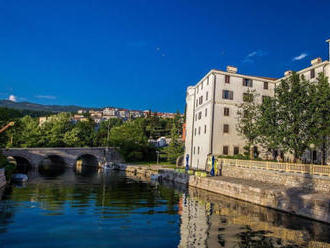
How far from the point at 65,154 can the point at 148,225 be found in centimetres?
5834

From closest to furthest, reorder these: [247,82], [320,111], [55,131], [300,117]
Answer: [320,111], [300,117], [247,82], [55,131]

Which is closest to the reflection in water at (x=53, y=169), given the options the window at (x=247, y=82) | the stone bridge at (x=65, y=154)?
the stone bridge at (x=65, y=154)

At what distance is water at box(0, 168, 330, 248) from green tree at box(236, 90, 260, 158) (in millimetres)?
17377

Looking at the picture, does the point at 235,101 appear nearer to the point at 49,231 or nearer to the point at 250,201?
the point at 250,201

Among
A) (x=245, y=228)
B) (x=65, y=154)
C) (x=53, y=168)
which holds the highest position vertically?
(x=65, y=154)

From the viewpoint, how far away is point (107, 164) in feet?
217

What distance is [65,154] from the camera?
222 ft

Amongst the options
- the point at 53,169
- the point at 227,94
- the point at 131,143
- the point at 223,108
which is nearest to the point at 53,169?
the point at 53,169

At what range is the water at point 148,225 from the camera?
12367 mm

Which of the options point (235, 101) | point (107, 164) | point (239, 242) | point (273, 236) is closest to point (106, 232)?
point (239, 242)

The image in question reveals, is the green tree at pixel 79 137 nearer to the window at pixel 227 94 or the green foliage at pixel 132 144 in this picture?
the green foliage at pixel 132 144

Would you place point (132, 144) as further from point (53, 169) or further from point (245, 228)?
point (245, 228)

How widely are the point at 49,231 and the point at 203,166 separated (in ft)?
106

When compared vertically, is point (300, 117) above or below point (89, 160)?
above
